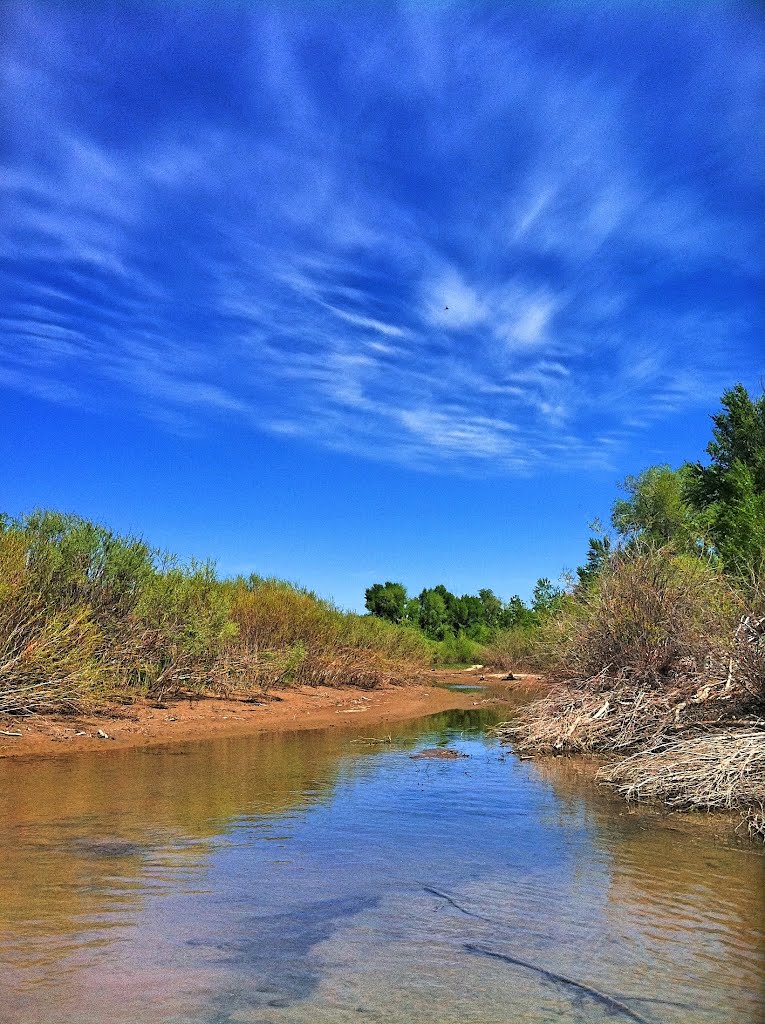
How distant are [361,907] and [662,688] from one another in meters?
8.58

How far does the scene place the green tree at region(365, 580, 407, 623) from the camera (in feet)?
212

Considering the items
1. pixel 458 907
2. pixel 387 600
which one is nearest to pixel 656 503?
pixel 387 600

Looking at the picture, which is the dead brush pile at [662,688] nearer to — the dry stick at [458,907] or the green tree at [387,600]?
the dry stick at [458,907]

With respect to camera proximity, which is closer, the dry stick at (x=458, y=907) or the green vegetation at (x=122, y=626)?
the dry stick at (x=458, y=907)

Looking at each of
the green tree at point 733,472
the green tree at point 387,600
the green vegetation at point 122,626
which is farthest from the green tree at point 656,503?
the green vegetation at point 122,626

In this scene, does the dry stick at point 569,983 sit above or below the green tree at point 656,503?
below

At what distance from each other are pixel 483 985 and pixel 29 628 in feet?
34.4

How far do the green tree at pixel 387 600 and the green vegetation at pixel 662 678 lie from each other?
4695 centimetres

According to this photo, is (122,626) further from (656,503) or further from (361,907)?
(656,503)

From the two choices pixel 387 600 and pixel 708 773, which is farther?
pixel 387 600

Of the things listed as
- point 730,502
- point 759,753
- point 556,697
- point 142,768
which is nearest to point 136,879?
point 142,768

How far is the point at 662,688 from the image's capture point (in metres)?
11.6

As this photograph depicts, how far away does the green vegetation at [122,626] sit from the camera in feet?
38.2

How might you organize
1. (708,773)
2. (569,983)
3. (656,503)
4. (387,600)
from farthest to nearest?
(387,600) < (656,503) < (708,773) < (569,983)
